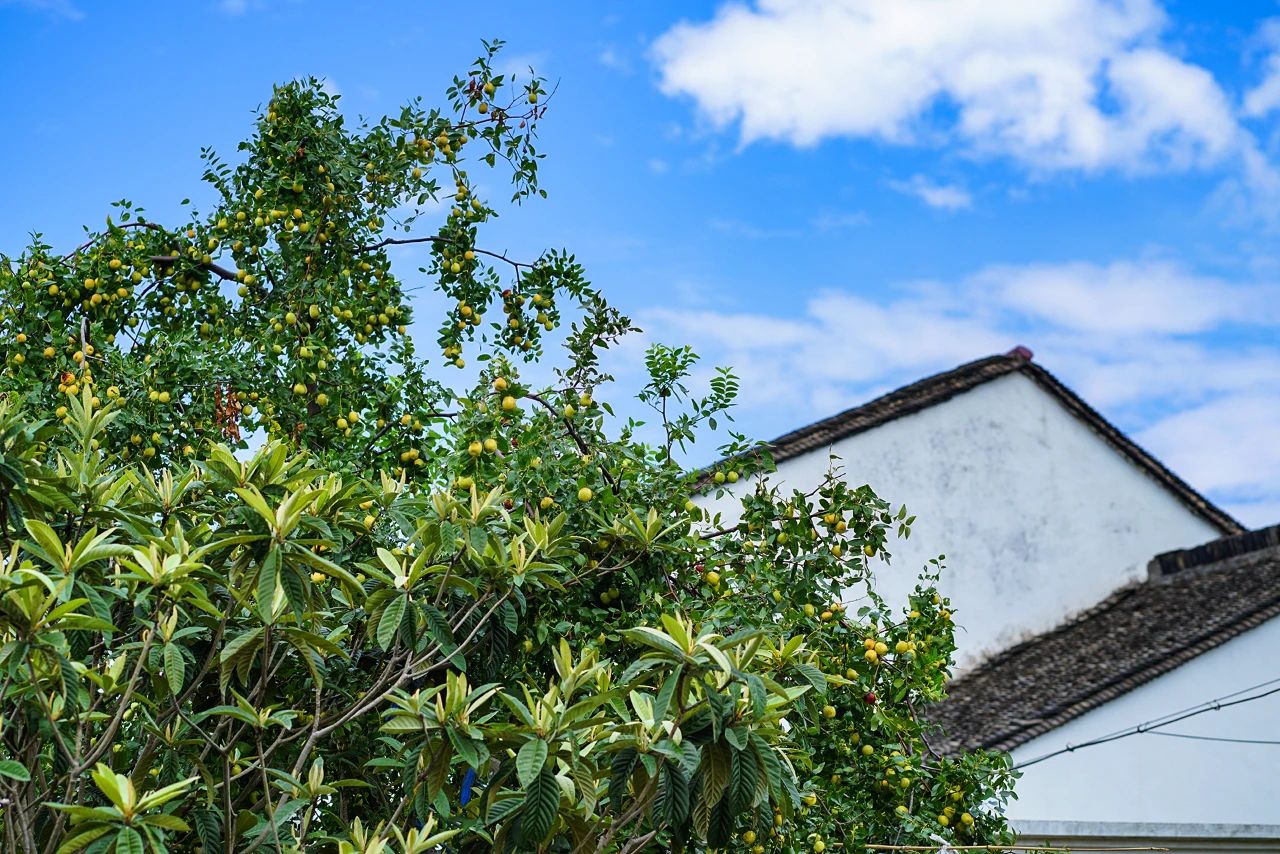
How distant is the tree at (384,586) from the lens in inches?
117

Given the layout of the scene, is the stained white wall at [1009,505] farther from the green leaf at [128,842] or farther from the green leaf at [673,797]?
the green leaf at [128,842]

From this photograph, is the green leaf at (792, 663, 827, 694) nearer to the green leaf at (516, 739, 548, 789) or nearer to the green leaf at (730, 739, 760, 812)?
the green leaf at (730, 739, 760, 812)

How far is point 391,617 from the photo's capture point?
317 centimetres

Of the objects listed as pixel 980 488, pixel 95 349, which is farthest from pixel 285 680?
pixel 980 488

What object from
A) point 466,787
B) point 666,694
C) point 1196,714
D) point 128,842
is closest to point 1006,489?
point 1196,714

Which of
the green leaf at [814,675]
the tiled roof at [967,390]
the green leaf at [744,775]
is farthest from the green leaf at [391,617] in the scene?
the tiled roof at [967,390]

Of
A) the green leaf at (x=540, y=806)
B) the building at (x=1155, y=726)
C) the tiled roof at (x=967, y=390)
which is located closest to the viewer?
the green leaf at (x=540, y=806)

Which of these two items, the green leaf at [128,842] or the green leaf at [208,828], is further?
the green leaf at [208,828]

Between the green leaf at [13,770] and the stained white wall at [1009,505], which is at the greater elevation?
the stained white wall at [1009,505]

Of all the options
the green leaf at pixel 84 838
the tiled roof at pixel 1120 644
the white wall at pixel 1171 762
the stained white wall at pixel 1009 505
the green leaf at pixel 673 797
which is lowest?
the green leaf at pixel 84 838

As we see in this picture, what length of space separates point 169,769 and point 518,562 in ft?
3.31

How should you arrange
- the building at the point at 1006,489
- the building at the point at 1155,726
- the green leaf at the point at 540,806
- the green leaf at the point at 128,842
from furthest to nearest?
the building at the point at 1006,489 → the building at the point at 1155,726 → the green leaf at the point at 540,806 → the green leaf at the point at 128,842

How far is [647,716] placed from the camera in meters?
2.95

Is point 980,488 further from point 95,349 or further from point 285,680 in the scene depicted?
point 285,680
